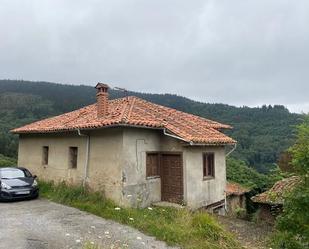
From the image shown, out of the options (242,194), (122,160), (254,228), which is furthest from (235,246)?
(242,194)

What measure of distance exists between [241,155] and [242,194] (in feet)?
76.1

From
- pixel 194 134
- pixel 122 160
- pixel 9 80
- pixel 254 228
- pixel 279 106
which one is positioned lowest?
pixel 254 228

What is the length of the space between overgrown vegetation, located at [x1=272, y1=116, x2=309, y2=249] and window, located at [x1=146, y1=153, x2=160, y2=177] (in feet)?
28.9

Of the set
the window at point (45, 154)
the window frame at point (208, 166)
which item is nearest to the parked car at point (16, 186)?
the window at point (45, 154)

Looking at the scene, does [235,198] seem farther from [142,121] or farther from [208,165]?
[142,121]

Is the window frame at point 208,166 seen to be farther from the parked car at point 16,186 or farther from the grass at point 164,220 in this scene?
the parked car at point 16,186

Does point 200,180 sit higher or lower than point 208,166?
lower

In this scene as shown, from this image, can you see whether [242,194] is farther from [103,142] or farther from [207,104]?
[207,104]

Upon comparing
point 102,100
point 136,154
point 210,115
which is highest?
point 210,115

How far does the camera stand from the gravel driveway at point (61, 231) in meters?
9.36

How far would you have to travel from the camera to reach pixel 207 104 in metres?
62.7

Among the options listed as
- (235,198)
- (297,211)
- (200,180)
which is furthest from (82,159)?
(235,198)

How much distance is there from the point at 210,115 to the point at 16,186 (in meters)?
44.6

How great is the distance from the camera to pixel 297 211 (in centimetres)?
656
